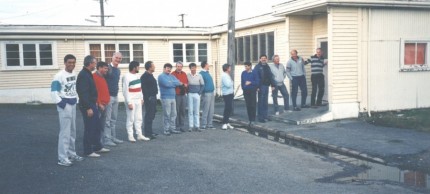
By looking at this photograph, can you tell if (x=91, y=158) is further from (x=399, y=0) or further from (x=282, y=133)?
(x=399, y=0)

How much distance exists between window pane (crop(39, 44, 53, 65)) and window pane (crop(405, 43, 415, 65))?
16605 mm

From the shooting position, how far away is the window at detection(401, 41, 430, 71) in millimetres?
13234

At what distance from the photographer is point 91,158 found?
8.26 meters

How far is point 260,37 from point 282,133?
842 cm

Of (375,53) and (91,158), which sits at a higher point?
(375,53)

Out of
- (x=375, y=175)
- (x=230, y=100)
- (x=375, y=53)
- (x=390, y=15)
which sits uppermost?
(x=390, y=15)

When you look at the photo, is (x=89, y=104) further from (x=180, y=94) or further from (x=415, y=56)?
(x=415, y=56)

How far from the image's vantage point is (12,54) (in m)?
20.4

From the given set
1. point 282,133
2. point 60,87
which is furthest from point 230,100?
point 60,87

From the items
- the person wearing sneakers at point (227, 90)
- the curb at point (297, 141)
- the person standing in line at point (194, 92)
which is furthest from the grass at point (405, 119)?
the person standing in line at point (194, 92)

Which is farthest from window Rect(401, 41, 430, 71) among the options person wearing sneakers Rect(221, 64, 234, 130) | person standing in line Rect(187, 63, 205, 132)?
person standing in line Rect(187, 63, 205, 132)

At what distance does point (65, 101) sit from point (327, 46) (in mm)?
9975

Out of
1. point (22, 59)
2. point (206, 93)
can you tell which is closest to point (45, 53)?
point (22, 59)

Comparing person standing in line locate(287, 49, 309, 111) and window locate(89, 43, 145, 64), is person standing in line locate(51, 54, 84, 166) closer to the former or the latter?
person standing in line locate(287, 49, 309, 111)
